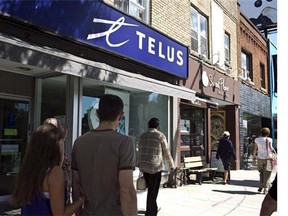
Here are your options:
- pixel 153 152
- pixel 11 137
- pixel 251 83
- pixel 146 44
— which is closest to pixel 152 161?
pixel 153 152

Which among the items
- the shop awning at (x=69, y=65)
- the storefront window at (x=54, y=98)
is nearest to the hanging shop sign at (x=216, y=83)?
the shop awning at (x=69, y=65)

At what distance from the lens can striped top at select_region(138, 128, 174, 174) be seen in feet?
20.1

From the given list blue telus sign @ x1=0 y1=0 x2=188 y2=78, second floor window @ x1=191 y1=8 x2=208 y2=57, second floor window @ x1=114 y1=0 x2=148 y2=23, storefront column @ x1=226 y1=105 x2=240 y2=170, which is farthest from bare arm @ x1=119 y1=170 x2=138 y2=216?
storefront column @ x1=226 y1=105 x2=240 y2=170

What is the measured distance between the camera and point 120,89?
29.9ft

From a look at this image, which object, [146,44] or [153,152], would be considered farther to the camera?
[146,44]

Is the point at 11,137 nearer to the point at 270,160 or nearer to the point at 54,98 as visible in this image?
the point at 54,98

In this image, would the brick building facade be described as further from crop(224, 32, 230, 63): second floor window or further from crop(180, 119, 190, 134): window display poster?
crop(180, 119, 190, 134): window display poster

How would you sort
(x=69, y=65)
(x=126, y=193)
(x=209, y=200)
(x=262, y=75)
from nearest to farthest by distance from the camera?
(x=126, y=193) < (x=69, y=65) < (x=209, y=200) < (x=262, y=75)

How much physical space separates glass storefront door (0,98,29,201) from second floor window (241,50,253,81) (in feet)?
40.7

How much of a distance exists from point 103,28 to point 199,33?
247 inches

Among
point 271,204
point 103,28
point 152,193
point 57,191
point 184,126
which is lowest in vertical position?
point 152,193

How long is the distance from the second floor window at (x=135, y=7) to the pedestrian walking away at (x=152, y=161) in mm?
4159

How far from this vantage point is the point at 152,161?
6.13 meters

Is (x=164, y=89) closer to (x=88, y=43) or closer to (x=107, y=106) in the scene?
(x=88, y=43)
